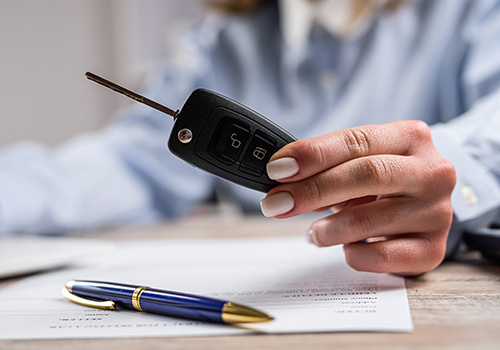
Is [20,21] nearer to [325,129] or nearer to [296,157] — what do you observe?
[325,129]

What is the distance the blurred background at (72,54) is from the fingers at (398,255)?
1.77 metres

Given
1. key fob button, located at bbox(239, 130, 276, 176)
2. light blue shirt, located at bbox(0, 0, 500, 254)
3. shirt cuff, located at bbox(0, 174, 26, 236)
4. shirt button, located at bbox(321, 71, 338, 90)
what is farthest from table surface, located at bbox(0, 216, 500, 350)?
shirt button, located at bbox(321, 71, 338, 90)

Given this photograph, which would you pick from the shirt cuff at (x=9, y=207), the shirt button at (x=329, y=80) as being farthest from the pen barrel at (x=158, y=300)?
the shirt button at (x=329, y=80)

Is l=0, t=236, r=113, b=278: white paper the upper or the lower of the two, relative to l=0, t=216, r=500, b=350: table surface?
upper

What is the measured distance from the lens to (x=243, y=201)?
3.24 ft

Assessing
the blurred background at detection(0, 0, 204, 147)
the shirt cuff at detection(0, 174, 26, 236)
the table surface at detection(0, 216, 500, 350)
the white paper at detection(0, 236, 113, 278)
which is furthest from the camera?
the blurred background at detection(0, 0, 204, 147)

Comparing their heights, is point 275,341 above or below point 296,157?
below

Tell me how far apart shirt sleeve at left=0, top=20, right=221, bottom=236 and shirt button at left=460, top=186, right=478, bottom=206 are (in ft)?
2.18

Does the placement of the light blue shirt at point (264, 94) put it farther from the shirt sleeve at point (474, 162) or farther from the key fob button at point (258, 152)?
the key fob button at point (258, 152)

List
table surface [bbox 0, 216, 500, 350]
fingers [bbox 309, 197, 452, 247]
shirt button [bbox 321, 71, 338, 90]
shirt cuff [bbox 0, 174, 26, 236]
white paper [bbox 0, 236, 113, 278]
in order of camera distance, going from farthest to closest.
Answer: shirt button [bbox 321, 71, 338, 90], shirt cuff [bbox 0, 174, 26, 236], white paper [bbox 0, 236, 113, 278], fingers [bbox 309, 197, 452, 247], table surface [bbox 0, 216, 500, 350]

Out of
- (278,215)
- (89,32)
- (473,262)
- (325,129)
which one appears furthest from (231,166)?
(89,32)

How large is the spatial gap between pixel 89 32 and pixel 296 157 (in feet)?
6.75

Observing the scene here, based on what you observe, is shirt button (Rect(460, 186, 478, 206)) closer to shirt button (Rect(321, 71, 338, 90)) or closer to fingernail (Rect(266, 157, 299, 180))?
fingernail (Rect(266, 157, 299, 180))

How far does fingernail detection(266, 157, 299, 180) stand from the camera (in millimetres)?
294
